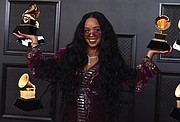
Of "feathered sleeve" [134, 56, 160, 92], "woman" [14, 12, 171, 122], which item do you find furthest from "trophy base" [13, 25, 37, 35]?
"feathered sleeve" [134, 56, 160, 92]

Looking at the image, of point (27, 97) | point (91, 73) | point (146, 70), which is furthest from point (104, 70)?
point (27, 97)

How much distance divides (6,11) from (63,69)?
0.53 m

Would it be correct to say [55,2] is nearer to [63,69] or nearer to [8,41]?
[8,41]

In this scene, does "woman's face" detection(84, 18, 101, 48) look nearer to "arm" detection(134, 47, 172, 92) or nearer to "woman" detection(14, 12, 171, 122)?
"woman" detection(14, 12, 171, 122)

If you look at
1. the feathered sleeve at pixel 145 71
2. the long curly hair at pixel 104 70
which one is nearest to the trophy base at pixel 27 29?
the long curly hair at pixel 104 70

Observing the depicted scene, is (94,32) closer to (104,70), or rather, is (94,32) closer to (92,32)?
(92,32)

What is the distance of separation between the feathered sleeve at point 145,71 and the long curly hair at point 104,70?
25 mm

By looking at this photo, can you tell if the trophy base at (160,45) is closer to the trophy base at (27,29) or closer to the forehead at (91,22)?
the forehead at (91,22)

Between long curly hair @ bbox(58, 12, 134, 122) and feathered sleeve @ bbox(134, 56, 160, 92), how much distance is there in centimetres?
3

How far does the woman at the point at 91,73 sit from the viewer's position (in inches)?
53.1

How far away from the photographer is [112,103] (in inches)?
53.9

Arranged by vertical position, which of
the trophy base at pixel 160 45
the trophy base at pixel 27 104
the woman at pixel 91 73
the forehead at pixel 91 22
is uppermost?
the forehead at pixel 91 22

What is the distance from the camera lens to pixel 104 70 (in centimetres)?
135

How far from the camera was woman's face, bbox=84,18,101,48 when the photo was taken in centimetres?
135
